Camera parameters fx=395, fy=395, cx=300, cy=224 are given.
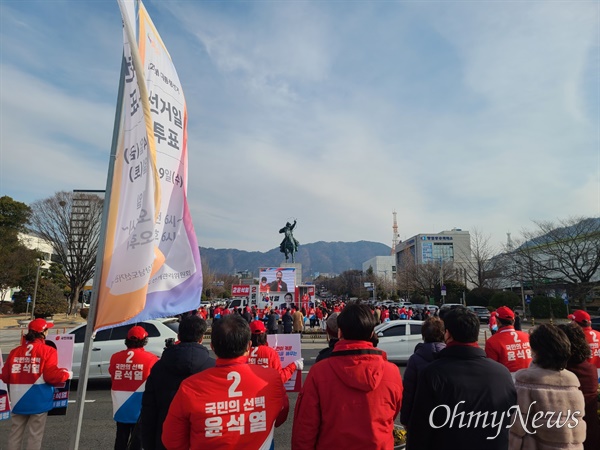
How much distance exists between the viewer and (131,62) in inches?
136

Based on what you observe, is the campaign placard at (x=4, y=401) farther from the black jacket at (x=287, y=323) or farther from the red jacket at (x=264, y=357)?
the black jacket at (x=287, y=323)

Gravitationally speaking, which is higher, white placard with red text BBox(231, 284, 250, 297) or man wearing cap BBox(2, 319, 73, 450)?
white placard with red text BBox(231, 284, 250, 297)

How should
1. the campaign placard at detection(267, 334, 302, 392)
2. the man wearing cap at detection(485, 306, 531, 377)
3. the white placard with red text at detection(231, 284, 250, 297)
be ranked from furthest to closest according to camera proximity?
the white placard with red text at detection(231, 284, 250, 297), the campaign placard at detection(267, 334, 302, 392), the man wearing cap at detection(485, 306, 531, 377)

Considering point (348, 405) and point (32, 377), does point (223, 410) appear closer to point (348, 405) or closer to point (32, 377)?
point (348, 405)

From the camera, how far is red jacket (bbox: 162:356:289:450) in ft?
7.22

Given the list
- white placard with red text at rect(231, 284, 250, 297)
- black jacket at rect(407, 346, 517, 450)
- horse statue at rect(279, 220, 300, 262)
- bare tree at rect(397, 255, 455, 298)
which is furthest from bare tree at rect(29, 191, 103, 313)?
bare tree at rect(397, 255, 455, 298)

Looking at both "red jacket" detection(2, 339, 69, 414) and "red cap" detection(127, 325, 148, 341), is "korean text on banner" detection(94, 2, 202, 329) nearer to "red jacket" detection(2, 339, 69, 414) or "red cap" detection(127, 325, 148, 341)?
"red cap" detection(127, 325, 148, 341)

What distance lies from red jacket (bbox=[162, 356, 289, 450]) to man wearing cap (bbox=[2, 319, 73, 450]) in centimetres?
291

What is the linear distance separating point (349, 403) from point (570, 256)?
3774 cm

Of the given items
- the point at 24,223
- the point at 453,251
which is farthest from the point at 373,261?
the point at 24,223

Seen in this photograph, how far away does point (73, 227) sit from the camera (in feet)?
106

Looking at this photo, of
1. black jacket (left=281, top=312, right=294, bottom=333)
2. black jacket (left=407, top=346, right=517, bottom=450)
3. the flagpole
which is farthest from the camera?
black jacket (left=281, top=312, right=294, bottom=333)

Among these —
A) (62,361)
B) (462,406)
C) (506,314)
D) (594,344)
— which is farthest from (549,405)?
(62,361)

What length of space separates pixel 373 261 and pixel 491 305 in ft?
286
